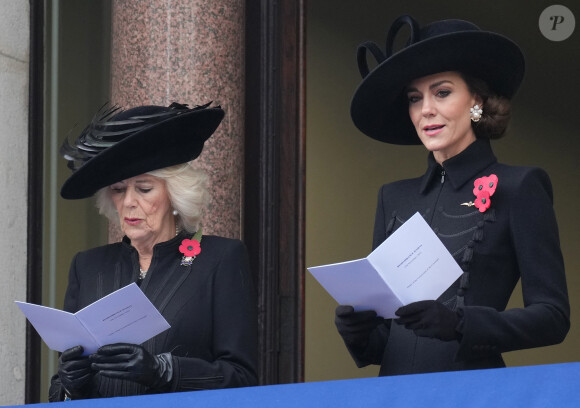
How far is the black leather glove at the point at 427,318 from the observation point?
296 cm

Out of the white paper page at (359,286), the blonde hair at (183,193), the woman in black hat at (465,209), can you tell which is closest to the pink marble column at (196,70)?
the blonde hair at (183,193)

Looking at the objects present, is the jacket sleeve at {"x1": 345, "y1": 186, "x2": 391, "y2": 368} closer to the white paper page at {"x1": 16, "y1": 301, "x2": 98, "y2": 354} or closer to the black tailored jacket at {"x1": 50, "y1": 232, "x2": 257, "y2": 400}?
the black tailored jacket at {"x1": 50, "y1": 232, "x2": 257, "y2": 400}

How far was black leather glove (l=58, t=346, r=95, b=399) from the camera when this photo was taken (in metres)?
3.21

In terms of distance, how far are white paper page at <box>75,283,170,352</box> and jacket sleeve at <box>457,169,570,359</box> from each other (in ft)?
2.76

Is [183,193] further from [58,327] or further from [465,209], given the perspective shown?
[465,209]

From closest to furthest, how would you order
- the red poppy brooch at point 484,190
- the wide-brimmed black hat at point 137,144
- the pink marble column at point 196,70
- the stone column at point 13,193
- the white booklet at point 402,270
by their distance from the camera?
the white booklet at point 402,270 < the red poppy brooch at point 484,190 < the wide-brimmed black hat at point 137,144 < the pink marble column at point 196,70 < the stone column at point 13,193

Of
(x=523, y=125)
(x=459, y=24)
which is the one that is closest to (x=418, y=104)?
(x=459, y=24)

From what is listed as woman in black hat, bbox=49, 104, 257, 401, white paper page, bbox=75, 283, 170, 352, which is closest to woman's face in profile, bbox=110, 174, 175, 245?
woman in black hat, bbox=49, 104, 257, 401

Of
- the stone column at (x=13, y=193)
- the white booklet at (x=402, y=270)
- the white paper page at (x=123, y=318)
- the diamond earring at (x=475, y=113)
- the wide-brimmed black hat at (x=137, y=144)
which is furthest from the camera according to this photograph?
the stone column at (x=13, y=193)

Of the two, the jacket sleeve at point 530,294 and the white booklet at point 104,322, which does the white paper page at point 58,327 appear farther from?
the jacket sleeve at point 530,294

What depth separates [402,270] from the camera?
2.99m

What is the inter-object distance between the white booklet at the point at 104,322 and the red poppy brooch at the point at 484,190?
948 millimetres

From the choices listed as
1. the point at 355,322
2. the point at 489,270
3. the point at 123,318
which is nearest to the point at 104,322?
the point at 123,318

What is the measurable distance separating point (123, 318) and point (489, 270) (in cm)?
102
